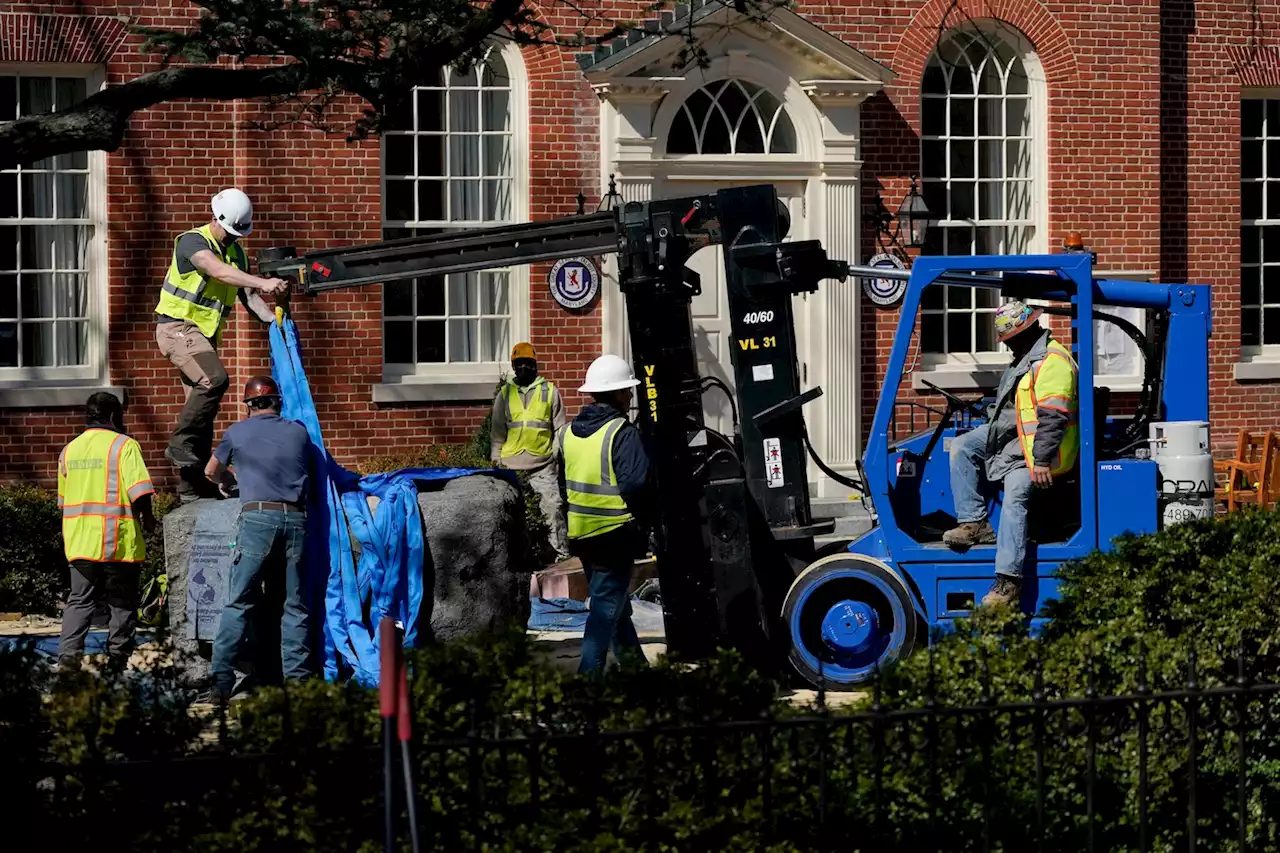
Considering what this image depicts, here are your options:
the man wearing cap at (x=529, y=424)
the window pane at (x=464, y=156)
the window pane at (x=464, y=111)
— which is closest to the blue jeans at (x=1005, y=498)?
the man wearing cap at (x=529, y=424)

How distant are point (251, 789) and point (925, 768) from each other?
1.94 meters

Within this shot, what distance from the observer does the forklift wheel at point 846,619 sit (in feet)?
31.9

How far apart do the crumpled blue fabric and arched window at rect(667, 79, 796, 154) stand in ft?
23.5

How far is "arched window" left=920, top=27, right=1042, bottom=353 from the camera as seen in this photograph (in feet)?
56.1

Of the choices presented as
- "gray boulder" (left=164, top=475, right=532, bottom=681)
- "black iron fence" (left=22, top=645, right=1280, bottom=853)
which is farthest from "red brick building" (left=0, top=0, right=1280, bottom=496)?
"black iron fence" (left=22, top=645, right=1280, bottom=853)

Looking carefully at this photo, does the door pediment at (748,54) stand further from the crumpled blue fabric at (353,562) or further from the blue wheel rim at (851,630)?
the blue wheel rim at (851,630)

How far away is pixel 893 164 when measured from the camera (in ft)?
55.0

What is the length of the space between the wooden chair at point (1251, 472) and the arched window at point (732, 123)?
475 cm

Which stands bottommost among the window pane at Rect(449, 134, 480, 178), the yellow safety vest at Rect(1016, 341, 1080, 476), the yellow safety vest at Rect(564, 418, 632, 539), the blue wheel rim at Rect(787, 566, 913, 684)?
the blue wheel rim at Rect(787, 566, 913, 684)

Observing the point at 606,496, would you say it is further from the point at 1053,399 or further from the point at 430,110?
the point at 430,110

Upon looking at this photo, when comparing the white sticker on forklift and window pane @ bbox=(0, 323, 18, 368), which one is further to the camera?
window pane @ bbox=(0, 323, 18, 368)

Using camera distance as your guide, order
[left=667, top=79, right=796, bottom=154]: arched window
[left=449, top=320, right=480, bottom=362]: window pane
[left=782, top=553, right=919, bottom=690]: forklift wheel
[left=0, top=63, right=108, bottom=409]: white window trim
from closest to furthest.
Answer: [left=782, top=553, right=919, bottom=690]: forklift wheel → [left=0, top=63, right=108, bottom=409]: white window trim → [left=449, top=320, right=480, bottom=362]: window pane → [left=667, top=79, right=796, bottom=154]: arched window

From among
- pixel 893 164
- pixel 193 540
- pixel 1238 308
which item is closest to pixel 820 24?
pixel 893 164

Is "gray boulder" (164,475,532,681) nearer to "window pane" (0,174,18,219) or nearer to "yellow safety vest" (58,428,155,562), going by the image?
"yellow safety vest" (58,428,155,562)
